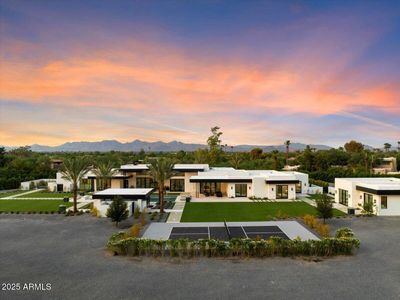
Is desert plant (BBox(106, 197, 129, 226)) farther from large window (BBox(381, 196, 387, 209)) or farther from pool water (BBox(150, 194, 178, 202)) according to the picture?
large window (BBox(381, 196, 387, 209))

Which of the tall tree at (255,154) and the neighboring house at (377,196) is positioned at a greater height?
the tall tree at (255,154)

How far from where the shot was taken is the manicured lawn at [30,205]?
3089 centimetres

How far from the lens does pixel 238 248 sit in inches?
664

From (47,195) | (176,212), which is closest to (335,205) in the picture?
(176,212)

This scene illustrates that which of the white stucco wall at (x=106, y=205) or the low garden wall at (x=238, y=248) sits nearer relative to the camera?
the low garden wall at (x=238, y=248)

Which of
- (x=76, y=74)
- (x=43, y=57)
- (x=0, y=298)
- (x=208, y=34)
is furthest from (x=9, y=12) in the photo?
(x=0, y=298)

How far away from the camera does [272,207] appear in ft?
103

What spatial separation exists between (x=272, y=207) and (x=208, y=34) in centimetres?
1871

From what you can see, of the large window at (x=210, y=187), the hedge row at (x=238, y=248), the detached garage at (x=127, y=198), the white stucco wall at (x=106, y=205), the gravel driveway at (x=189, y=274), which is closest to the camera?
the gravel driveway at (x=189, y=274)

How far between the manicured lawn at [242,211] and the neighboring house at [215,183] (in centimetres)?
333

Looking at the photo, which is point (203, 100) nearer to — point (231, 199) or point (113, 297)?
point (231, 199)

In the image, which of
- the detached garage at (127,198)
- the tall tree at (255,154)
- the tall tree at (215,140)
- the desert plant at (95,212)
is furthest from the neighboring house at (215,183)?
the tall tree at (255,154)

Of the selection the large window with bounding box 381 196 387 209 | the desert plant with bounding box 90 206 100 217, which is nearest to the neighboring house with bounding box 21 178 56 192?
the desert plant with bounding box 90 206 100 217

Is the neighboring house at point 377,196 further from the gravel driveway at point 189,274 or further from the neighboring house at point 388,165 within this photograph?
the neighboring house at point 388,165
